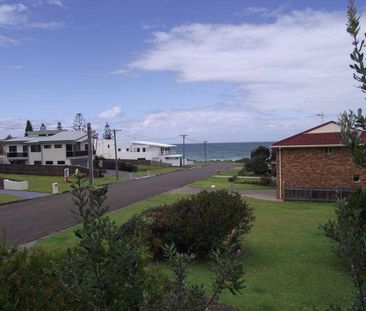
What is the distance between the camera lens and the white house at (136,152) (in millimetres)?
97562

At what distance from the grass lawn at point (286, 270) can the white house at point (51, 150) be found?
170 feet

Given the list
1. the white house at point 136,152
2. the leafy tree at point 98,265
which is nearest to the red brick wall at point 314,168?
the leafy tree at point 98,265

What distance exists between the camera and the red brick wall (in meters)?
30.9

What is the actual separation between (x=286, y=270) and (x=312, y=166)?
2157cm

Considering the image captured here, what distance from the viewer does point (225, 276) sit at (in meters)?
2.54

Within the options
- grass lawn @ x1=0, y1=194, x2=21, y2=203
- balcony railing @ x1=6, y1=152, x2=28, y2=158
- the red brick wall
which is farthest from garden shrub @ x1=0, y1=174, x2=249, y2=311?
balcony railing @ x1=6, y1=152, x2=28, y2=158

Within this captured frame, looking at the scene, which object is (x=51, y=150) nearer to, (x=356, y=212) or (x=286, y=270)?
(x=286, y=270)

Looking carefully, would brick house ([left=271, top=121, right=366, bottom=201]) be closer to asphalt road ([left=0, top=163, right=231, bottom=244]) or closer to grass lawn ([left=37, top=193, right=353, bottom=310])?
asphalt road ([left=0, top=163, right=231, bottom=244])

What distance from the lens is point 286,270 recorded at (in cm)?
1124

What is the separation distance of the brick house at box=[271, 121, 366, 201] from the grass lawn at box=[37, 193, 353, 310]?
1245 centimetres

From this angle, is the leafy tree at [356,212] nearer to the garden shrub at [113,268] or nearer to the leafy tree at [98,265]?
the garden shrub at [113,268]

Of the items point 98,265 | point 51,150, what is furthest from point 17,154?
point 98,265

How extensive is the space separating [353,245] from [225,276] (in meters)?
0.69

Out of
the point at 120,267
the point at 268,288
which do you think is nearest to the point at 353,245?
the point at 120,267
